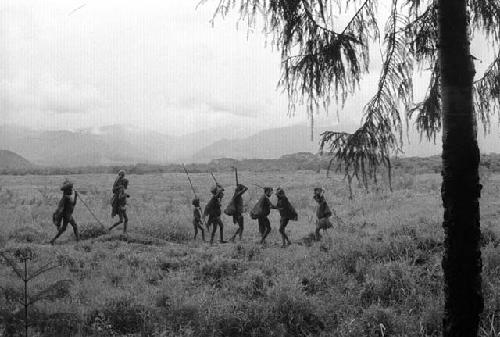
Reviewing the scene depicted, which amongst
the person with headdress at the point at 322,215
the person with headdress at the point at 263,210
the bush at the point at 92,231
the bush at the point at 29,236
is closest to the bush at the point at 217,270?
the person with headdress at the point at 263,210

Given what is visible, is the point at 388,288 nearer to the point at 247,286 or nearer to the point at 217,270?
the point at 247,286

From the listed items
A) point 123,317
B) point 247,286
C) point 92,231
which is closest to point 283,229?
point 247,286

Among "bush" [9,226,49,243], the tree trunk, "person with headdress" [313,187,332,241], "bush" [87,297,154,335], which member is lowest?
"bush" [87,297,154,335]

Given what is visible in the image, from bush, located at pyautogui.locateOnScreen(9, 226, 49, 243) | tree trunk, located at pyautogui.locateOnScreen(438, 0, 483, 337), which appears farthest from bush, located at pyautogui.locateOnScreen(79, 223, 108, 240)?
tree trunk, located at pyautogui.locateOnScreen(438, 0, 483, 337)

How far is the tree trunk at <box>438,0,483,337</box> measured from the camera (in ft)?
12.1

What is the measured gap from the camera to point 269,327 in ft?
21.3

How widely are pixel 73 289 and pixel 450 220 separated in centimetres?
636

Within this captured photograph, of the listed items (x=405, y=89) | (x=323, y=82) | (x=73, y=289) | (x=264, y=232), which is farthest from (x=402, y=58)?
(x=264, y=232)

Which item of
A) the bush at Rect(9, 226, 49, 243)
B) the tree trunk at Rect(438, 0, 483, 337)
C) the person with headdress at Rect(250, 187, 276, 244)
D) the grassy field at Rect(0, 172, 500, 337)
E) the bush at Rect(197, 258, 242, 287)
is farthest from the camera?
the bush at Rect(9, 226, 49, 243)

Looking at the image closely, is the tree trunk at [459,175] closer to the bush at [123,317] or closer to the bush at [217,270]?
the bush at [123,317]

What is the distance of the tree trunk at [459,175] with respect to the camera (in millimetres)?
3697

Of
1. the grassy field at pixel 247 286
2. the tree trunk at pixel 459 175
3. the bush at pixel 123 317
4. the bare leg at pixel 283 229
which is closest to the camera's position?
the tree trunk at pixel 459 175

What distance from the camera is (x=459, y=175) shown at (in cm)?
369

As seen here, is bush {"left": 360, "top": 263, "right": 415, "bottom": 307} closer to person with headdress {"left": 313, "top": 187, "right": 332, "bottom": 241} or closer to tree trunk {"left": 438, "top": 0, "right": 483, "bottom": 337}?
tree trunk {"left": 438, "top": 0, "right": 483, "bottom": 337}
